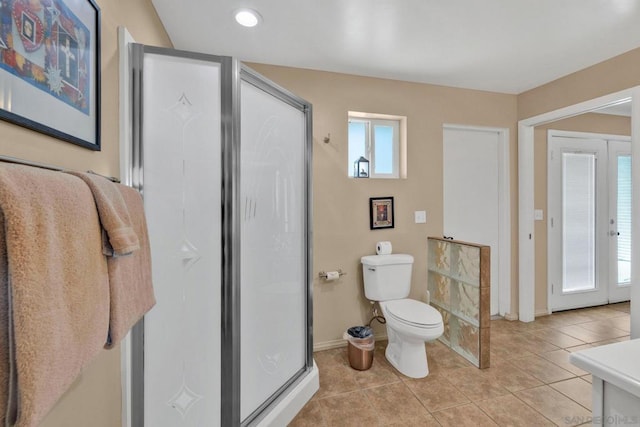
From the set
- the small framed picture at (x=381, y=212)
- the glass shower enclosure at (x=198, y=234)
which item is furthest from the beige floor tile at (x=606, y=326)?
the glass shower enclosure at (x=198, y=234)

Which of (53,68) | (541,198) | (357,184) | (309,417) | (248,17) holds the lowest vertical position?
(309,417)

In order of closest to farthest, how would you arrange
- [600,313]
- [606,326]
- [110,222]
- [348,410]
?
[110,222]
[348,410]
[606,326]
[600,313]

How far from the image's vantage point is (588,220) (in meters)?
3.31

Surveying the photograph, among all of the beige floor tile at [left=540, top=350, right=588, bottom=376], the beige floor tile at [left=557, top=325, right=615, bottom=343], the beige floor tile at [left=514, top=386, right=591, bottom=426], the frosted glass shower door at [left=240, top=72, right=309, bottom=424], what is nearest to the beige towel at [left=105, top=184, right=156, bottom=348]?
the frosted glass shower door at [left=240, top=72, right=309, bottom=424]

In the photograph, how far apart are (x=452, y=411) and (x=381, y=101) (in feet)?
7.93

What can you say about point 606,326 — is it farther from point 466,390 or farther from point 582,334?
point 466,390

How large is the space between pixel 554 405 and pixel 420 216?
5.22 feet

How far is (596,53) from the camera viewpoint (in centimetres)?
219

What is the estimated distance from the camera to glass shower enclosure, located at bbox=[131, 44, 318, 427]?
124 centimetres

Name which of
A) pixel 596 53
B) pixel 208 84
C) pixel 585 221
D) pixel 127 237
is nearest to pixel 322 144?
pixel 208 84

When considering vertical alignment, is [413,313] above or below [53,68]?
below

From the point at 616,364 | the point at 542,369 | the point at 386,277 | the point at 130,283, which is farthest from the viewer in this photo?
the point at 386,277

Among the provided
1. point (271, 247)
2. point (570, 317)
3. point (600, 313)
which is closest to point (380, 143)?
point (271, 247)

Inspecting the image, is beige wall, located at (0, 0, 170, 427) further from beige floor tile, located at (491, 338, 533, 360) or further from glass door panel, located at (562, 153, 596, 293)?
glass door panel, located at (562, 153, 596, 293)
